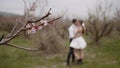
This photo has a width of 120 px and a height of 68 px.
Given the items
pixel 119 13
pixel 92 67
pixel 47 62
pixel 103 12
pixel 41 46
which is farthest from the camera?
pixel 119 13

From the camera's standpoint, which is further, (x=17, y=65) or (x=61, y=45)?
(x=61, y=45)

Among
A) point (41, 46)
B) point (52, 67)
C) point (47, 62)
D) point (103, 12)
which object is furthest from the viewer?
point (103, 12)

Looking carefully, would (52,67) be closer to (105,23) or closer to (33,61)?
(33,61)

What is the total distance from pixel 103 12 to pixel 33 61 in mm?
10025

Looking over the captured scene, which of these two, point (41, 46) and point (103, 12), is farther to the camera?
point (103, 12)

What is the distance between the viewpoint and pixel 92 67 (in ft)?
34.5

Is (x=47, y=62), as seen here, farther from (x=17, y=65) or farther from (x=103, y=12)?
(x=103, y=12)

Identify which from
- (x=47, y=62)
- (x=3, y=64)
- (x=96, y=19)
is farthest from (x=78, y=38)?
(x=96, y=19)

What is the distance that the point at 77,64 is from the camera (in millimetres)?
11477

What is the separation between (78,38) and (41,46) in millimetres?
4953

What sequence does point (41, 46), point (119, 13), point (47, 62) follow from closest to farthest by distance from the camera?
point (47, 62) → point (41, 46) → point (119, 13)

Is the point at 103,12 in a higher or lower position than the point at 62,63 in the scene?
higher

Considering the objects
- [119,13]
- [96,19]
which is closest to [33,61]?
[96,19]

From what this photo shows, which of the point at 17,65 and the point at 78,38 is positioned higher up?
the point at 78,38
